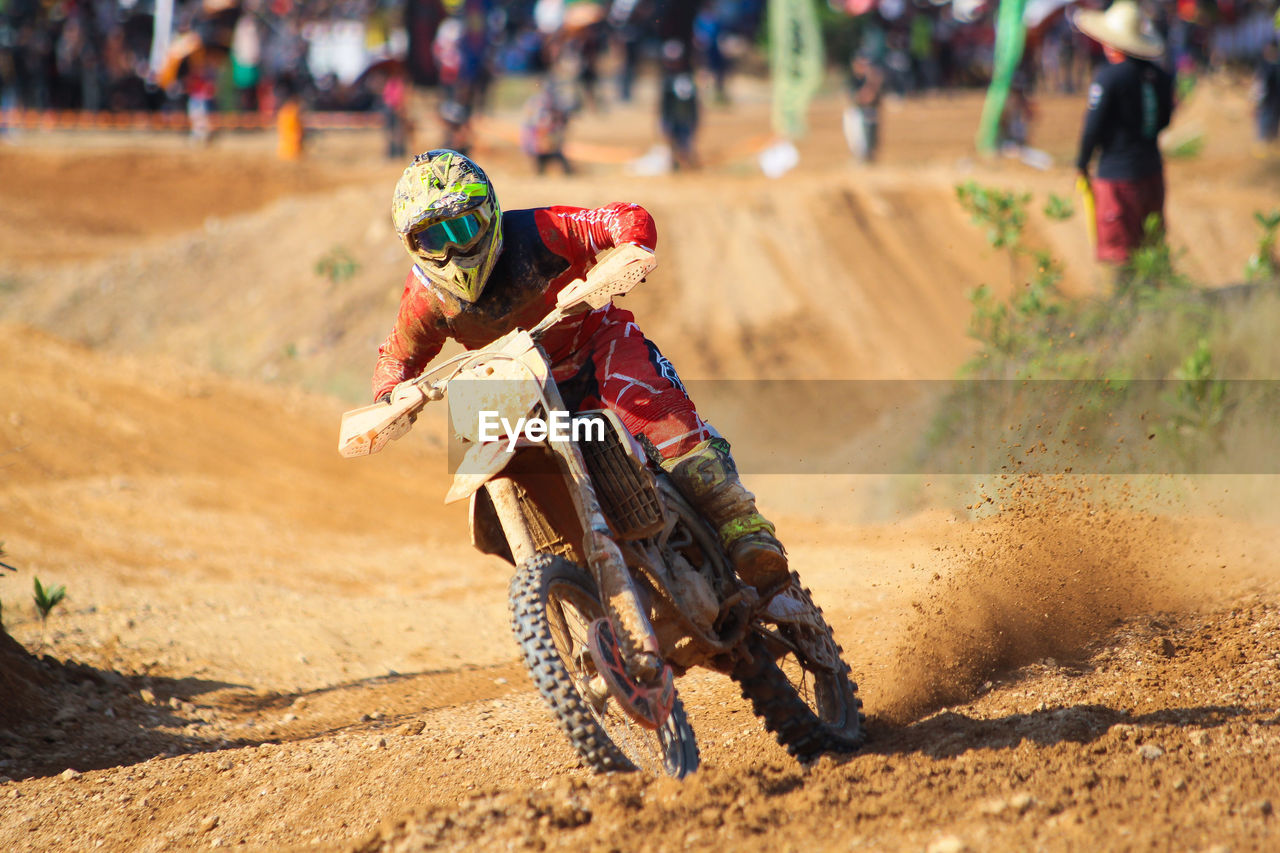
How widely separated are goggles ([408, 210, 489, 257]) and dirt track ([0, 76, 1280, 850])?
72.0 inches

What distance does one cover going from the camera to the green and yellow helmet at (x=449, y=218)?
396 cm

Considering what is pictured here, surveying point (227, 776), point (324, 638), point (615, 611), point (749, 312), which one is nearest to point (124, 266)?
point (749, 312)

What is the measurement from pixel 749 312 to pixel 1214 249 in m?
6.37

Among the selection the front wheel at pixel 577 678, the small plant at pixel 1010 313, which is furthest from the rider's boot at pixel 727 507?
the small plant at pixel 1010 313

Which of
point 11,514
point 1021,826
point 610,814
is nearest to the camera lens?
point 1021,826

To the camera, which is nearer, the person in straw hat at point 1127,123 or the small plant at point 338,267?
the person in straw hat at point 1127,123

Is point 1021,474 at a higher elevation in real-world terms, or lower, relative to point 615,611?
lower

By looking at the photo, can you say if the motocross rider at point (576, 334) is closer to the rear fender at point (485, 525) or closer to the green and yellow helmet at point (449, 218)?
the green and yellow helmet at point (449, 218)

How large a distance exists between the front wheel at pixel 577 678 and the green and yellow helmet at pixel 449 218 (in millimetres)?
1116

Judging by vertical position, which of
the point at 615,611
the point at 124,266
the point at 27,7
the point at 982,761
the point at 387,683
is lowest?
the point at 387,683

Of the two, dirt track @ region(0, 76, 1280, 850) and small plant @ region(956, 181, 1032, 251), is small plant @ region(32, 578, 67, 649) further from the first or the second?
small plant @ region(956, 181, 1032, 251)

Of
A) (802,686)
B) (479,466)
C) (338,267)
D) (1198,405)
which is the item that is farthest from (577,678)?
(338,267)

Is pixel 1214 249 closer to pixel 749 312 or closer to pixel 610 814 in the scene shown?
pixel 749 312

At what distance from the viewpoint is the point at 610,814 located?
3.43m
